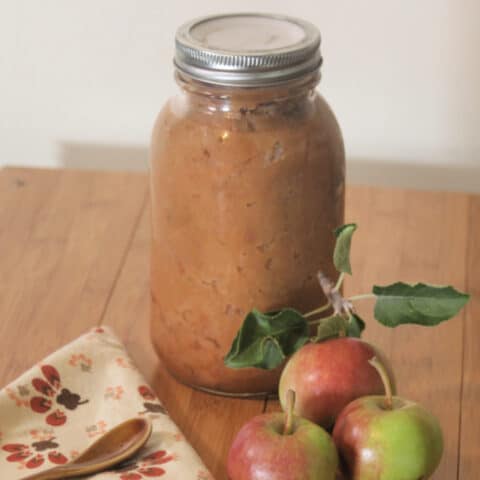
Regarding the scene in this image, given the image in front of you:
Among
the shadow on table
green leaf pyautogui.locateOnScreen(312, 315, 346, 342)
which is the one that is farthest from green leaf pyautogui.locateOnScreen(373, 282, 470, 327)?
the shadow on table

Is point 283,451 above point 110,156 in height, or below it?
above

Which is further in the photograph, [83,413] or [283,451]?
[83,413]

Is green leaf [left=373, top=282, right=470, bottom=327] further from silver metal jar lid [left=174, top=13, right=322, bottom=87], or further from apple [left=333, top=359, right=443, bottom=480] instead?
silver metal jar lid [left=174, top=13, right=322, bottom=87]

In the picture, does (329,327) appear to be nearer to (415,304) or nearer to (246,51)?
(415,304)

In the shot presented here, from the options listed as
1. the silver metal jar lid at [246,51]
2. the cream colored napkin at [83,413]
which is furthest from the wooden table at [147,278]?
the silver metal jar lid at [246,51]

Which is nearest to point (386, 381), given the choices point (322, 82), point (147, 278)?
point (147, 278)

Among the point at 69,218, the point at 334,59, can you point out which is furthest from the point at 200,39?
the point at 334,59
